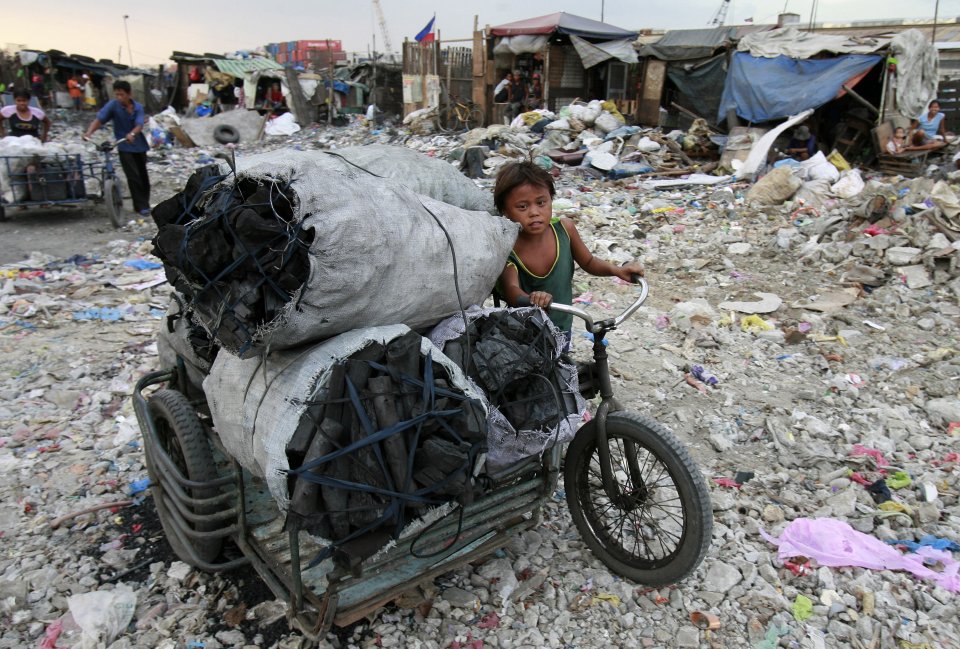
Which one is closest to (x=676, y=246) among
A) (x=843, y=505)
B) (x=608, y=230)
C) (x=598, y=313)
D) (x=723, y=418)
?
(x=608, y=230)

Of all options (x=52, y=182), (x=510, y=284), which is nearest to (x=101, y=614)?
(x=510, y=284)

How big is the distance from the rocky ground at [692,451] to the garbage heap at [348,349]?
0.78 meters

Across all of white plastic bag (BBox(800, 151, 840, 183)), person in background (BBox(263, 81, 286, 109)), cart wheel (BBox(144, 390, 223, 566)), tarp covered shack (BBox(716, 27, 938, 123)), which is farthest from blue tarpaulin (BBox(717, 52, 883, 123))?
person in background (BBox(263, 81, 286, 109))

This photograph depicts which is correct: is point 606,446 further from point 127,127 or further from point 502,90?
point 502,90

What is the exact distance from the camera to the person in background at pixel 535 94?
18.1 m

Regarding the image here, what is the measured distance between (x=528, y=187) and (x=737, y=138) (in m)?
11.1

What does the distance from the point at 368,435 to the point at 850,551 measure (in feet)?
7.34

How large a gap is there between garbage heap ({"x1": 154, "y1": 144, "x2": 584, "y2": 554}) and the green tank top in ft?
1.99

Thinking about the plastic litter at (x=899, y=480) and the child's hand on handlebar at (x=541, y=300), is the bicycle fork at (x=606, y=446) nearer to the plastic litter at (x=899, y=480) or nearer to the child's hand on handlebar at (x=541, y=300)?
the child's hand on handlebar at (x=541, y=300)

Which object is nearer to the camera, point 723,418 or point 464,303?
point 464,303

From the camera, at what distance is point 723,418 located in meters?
3.93

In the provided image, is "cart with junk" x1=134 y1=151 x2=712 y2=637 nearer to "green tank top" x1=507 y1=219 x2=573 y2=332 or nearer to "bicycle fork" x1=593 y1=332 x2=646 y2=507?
"bicycle fork" x1=593 y1=332 x2=646 y2=507

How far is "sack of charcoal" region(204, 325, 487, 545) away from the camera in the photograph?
1.59m

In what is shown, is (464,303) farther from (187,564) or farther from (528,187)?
(187,564)
